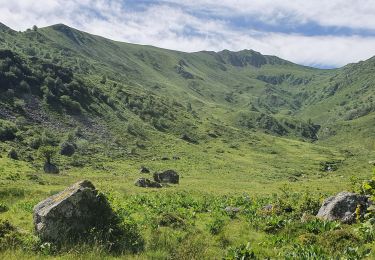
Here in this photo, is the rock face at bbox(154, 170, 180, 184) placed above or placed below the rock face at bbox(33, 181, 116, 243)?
below

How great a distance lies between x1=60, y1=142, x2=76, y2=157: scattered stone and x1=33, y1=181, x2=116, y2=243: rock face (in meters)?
96.3

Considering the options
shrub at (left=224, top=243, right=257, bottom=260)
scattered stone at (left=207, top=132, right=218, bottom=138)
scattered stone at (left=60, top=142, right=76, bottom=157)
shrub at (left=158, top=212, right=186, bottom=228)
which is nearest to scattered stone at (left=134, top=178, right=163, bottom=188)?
shrub at (left=158, top=212, right=186, bottom=228)

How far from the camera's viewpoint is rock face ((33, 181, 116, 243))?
14078 mm

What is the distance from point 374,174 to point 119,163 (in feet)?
349

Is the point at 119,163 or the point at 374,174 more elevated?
the point at 374,174

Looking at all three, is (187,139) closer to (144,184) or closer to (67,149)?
(67,149)

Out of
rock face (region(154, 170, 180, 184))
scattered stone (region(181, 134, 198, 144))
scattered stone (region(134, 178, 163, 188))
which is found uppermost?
scattered stone (region(134, 178, 163, 188))

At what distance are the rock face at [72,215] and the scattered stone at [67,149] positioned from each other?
96.3m

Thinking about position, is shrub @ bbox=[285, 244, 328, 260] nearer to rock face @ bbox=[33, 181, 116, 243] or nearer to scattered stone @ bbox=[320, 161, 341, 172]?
rock face @ bbox=[33, 181, 116, 243]

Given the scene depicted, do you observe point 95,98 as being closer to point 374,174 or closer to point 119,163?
point 119,163

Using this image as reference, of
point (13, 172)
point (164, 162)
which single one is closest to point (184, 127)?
point (164, 162)

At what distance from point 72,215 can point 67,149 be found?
98430 millimetres

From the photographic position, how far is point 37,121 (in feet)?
416

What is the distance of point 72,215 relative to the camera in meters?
14.5
